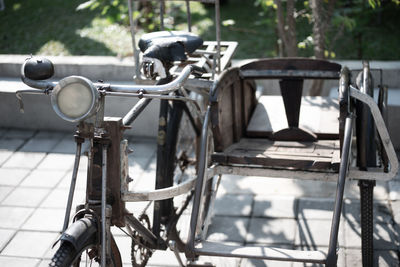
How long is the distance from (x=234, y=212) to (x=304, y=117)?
102cm

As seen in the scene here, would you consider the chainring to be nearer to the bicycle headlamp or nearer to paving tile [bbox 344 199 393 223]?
the bicycle headlamp

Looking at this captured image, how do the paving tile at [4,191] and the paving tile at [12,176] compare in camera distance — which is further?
the paving tile at [12,176]

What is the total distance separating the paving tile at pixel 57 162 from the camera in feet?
18.3

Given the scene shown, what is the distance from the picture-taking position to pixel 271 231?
448cm

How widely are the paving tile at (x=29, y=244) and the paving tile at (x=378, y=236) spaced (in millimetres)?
2158

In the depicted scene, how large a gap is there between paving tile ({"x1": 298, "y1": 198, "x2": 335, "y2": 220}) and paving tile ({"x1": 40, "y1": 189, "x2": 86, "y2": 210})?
5.80 feet

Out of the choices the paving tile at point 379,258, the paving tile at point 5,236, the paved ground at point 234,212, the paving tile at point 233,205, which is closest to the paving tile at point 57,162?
the paved ground at point 234,212

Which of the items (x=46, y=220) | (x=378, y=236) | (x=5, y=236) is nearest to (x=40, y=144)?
(x=46, y=220)

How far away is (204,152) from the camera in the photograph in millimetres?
3240

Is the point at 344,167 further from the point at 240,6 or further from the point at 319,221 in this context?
the point at 240,6

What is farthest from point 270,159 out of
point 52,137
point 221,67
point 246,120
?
point 52,137

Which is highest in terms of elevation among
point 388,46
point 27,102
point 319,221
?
point 388,46

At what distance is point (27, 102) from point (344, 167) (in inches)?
163

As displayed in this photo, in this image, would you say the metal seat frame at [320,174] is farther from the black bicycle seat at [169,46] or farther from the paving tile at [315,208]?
the paving tile at [315,208]
